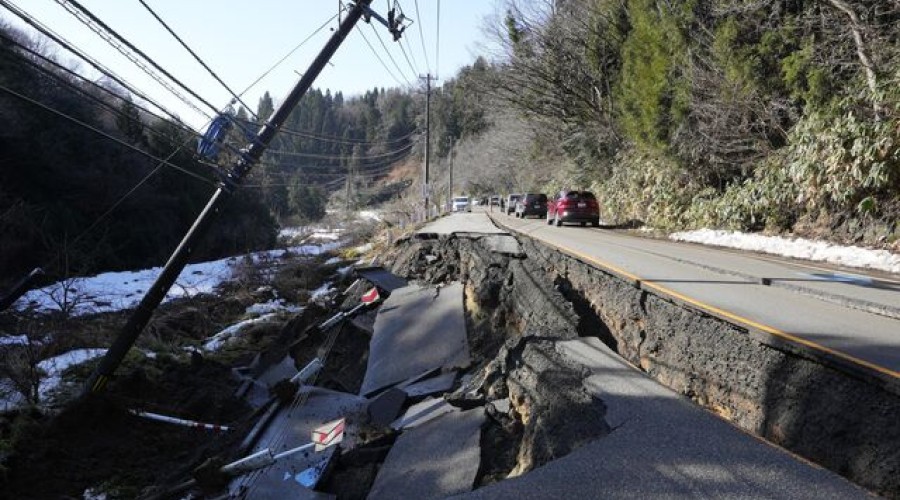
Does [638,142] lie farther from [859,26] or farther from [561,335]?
[561,335]

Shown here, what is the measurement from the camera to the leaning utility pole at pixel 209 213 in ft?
30.7

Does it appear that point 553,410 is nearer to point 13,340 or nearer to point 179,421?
point 179,421

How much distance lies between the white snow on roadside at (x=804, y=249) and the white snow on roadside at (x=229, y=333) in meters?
13.2

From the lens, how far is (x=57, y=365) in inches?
430

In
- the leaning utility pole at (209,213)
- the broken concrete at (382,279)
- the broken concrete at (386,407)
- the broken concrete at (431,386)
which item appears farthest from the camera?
the broken concrete at (382,279)

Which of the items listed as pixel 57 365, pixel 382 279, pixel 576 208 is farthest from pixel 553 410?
pixel 576 208

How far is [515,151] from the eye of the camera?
57625 millimetres

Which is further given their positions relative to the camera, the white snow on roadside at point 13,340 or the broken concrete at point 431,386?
the white snow on roadside at point 13,340

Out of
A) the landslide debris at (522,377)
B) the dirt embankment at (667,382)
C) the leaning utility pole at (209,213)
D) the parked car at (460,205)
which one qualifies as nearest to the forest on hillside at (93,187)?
the leaning utility pole at (209,213)

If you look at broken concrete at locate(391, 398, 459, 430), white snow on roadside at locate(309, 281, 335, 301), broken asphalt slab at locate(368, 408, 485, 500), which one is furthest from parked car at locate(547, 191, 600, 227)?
broken asphalt slab at locate(368, 408, 485, 500)

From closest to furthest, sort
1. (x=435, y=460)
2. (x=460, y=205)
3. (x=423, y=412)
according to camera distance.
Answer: (x=435, y=460), (x=423, y=412), (x=460, y=205)

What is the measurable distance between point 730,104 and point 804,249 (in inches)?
226

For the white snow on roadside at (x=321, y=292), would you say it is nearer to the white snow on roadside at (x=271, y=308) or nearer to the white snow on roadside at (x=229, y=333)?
the white snow on roadside at (x=271, y=308)

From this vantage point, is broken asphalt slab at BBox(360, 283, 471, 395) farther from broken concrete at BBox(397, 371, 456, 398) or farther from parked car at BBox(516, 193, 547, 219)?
parked car at BBox(516, 193, 547, 219)
